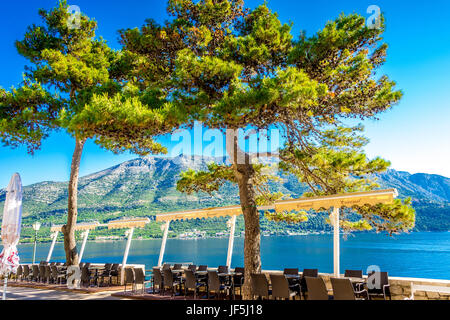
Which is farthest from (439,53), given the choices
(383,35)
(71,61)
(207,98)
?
(71,61)

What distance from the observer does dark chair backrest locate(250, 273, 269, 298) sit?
6.59 metres

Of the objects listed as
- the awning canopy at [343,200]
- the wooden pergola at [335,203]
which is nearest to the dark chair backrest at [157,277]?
the wooden pergola at [335,203]

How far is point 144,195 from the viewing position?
125000 mm

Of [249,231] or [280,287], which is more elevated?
[249,231]

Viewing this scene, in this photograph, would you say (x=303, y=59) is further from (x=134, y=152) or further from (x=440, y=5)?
(x=440, y=5)

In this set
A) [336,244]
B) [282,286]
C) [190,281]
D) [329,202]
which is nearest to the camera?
[282,286]

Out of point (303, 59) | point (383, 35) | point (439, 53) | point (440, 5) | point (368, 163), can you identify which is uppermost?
point (440, 5)

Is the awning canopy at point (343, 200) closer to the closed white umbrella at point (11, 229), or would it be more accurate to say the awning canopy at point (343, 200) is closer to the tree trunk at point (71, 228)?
the closed white umbrella at point (11, 229)

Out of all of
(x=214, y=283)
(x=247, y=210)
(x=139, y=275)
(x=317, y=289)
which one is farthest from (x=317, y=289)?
(x=139, y=275)

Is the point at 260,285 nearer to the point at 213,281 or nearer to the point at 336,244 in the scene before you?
the point at 213,281

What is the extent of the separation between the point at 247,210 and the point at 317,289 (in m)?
2.34

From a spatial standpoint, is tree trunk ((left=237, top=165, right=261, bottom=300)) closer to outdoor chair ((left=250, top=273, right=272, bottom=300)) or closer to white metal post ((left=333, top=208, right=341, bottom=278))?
outdoor chair ((left=250, top=273, right=272, bottom=300))
